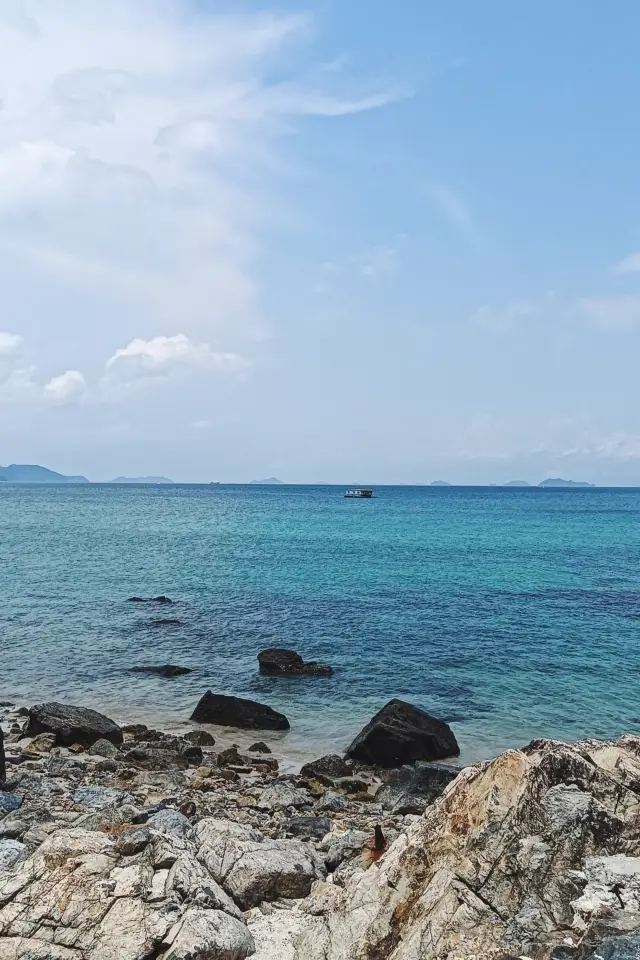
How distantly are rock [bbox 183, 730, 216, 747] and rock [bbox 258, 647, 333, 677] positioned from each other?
7.58 meters

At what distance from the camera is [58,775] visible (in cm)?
1919

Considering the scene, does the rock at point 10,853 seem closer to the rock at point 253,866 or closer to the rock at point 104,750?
the rock at point 253,866

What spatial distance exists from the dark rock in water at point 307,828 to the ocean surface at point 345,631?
7033 millimetres

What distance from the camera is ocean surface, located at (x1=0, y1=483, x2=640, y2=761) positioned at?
26.7 metres

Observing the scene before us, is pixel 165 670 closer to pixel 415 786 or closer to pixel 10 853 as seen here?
pixel 415 786

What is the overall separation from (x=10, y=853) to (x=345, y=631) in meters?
28.8

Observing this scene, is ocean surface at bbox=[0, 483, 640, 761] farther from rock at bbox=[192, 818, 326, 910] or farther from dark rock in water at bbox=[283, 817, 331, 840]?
rock at bbox=[192, 818, 326, 910]

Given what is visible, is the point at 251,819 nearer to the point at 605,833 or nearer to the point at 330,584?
the point at 605,833

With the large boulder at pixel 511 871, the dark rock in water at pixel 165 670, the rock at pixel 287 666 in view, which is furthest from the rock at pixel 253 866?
the dark rock in water at pixel 165 670

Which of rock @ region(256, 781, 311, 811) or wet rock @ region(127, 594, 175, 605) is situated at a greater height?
rock @ region(256, 781, 311, 811)

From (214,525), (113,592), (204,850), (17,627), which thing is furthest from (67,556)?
(204,850)

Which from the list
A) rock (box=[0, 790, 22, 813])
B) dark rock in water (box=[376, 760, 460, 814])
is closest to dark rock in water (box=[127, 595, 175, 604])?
dark rock in water (box=[376, 760, 460, 814])

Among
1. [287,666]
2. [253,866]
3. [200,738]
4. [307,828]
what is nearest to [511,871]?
[253,866]

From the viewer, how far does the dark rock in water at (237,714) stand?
24703 millimetres
